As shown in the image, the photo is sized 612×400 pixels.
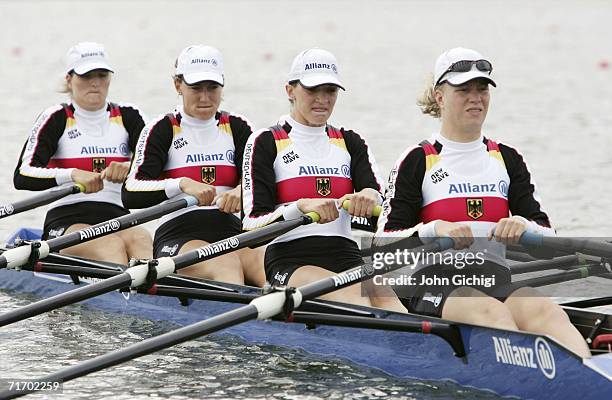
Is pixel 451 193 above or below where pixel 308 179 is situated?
below

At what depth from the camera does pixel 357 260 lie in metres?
7.43

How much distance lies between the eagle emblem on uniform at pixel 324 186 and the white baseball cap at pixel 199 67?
4.10 ft

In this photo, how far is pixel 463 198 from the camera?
6.50 m

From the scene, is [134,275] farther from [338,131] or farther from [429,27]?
[429,27]

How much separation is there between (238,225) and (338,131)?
1268mm

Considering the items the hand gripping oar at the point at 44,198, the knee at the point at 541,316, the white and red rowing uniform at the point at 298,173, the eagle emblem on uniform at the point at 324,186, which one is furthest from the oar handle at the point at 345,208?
the hand gripping oar at the point at 44,198

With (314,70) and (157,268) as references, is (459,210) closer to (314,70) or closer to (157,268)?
(314,70)

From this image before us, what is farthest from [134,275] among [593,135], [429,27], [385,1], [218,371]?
[385,1]

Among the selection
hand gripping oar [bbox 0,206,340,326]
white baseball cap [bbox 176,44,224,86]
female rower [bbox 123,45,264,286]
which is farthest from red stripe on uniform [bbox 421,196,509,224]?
white baseball cap [bbox 176,44,224,86]

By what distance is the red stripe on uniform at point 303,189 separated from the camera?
746cm

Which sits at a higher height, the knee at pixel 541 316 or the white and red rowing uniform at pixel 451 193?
the white and red rowing uniform at pixel 451 193

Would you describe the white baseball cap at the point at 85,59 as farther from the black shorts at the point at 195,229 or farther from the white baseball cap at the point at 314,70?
the white baseball cap at the point at 314,70

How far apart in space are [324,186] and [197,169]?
1343 millimetres

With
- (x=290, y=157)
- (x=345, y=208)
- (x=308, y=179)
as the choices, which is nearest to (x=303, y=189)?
(x=308, y=179)
